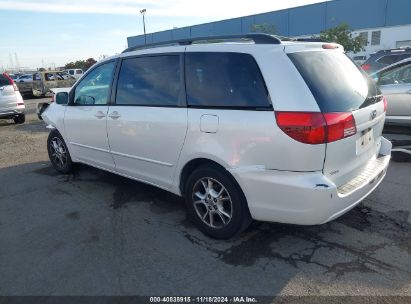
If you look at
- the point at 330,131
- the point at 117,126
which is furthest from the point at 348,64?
the point at 117,126

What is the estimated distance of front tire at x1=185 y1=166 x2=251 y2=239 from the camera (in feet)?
10.8

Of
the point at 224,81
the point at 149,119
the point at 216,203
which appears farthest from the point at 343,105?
the point at 149,119

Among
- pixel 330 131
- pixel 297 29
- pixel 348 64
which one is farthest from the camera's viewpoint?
pixel 297 29

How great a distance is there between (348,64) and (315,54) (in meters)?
0.53

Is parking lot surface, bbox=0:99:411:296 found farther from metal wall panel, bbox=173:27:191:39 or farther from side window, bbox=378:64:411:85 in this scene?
metal wall panel, bbox=173:27:191:39

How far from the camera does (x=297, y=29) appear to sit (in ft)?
160

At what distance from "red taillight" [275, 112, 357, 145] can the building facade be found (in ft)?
129

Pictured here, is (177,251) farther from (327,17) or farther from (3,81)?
(327,17)

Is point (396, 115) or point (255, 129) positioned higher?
point (255, 129)

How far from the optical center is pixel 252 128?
3.03m

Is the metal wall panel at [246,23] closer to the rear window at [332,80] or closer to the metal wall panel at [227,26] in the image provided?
the metal wall panel at [227,26]

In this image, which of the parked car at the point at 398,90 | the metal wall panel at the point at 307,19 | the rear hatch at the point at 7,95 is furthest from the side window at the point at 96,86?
the metal wall panel at the point at 307,19

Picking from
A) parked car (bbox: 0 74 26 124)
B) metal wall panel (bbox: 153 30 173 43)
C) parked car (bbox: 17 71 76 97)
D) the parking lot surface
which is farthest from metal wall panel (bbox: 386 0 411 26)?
the parking lot surface

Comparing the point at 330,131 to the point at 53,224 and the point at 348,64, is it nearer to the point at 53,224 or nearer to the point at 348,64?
the point at 348,64
